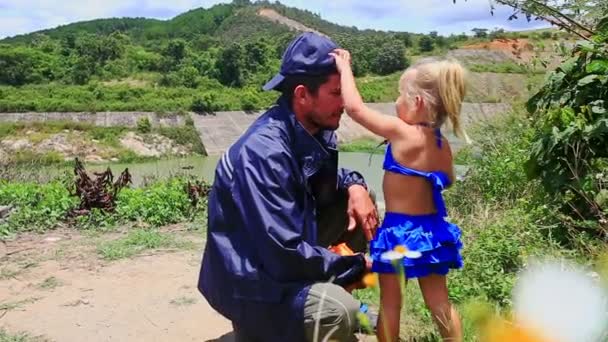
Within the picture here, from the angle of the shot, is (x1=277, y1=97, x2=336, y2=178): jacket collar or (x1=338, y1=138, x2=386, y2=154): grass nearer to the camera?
(x1=277, y1=97, x2=336, y2=178): jacket collar

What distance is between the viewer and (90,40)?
208 ft

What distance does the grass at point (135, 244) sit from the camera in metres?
4.52

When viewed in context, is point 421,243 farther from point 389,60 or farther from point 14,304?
point 389,60

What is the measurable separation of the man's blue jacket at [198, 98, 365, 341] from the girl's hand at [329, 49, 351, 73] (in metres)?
0.24

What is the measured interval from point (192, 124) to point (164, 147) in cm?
390

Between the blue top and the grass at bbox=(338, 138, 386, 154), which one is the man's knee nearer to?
the blue top

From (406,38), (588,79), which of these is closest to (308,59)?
(588,79)

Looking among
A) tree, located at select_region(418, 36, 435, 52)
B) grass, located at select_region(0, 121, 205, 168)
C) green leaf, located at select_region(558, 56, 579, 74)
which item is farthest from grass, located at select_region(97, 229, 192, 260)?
tree, located at select_region(418, 36, 435, 52)

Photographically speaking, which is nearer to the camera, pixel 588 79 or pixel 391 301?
pixel 391 301

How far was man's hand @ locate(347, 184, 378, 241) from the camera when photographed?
2539mm

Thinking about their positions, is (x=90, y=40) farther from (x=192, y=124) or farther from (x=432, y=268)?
(x=432, y=268)

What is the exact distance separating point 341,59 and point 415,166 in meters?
0.45

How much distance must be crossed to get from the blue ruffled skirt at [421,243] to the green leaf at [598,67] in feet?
4.62

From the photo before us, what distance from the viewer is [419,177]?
→ 2.32 metres
